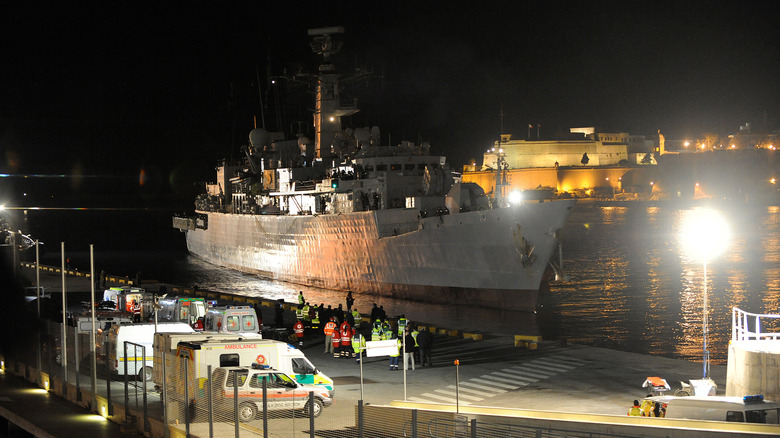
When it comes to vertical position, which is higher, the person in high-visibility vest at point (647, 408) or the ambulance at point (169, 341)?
the ambulance at point (169, 341)

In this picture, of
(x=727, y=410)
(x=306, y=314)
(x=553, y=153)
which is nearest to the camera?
(x=727, y=410)

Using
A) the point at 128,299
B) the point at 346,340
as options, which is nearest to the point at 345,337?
the point at 346,340

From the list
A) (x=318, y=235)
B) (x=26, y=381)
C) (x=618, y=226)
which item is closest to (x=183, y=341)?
(x=26, y=381)

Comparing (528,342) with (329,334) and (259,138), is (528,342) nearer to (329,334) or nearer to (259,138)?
(329,334)

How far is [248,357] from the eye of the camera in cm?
1438

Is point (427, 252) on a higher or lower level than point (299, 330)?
higher

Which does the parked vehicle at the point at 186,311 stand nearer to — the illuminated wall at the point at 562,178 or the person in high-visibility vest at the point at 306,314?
the person in high-visibility vest at the point at 306,314

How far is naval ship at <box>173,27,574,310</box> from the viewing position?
34.8 m

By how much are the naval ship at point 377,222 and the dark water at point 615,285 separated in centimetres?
116

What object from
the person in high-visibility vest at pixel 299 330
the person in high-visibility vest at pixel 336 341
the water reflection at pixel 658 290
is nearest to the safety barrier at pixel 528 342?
the person in high-visibility vest at pixel 336 341

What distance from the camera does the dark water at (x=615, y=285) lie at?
33281 millimetres

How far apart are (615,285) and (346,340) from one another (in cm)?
3250

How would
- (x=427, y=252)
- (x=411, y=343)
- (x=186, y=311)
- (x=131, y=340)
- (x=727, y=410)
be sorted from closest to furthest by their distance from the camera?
(x=727, y=410)
(x=131, y=340)
(x=411, y=343)
(x=186, y=311)
(x=427, y=252)

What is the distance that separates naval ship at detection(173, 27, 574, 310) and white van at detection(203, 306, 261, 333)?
15238mm
